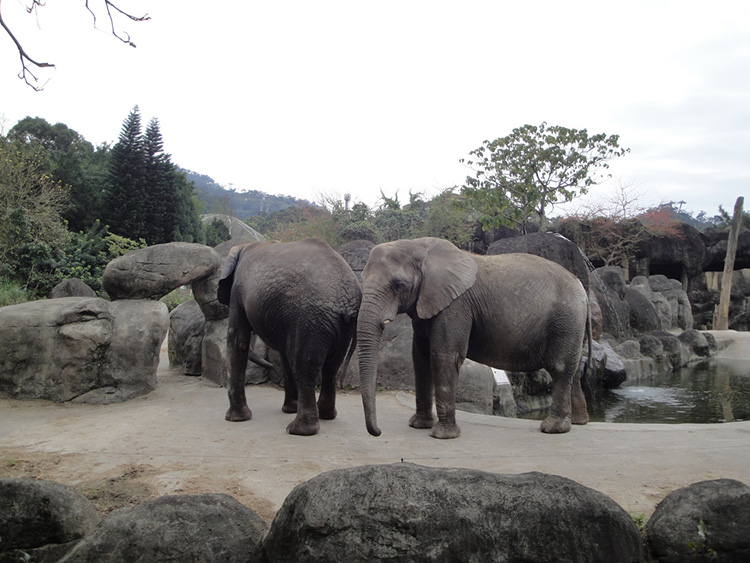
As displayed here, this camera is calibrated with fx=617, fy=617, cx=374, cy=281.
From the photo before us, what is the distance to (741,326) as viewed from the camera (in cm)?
2747

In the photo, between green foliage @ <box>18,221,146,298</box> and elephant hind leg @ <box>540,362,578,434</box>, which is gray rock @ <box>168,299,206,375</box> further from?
green foliage @ <box>18,221,146,298</box>

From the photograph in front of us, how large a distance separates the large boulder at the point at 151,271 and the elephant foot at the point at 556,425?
4.84 m

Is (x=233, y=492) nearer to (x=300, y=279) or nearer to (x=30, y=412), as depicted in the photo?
(x=300, y=279)

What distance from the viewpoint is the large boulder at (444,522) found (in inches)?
107

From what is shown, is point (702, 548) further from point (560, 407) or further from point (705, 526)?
point (560, 407)

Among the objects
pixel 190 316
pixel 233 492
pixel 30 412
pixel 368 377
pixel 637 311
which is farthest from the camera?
pixel 637 311

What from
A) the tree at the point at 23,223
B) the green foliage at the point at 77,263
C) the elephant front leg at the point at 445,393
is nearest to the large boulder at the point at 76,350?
the elephant front leg at the point at 445,393

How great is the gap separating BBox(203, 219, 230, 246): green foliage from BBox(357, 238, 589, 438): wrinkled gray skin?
28.1m

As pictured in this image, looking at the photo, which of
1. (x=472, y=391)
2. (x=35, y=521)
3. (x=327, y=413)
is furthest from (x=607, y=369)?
(x=35, y=521)

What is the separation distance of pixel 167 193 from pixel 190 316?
19687mm

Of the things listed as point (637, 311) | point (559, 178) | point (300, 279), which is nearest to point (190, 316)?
point (300, 279)

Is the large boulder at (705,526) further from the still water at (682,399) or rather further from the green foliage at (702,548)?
the still water at (682,399)

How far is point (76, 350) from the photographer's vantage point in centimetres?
698

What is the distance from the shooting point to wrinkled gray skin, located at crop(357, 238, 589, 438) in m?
5.67
